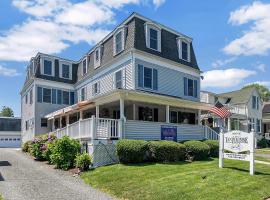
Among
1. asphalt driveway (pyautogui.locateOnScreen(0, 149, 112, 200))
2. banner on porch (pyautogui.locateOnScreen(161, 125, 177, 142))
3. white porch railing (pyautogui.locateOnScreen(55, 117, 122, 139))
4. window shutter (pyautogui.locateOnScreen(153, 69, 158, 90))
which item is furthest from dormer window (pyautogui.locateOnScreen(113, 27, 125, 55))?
asphalt driveway (pyautogui.locateOnScreen(0, 149, 112, 200))

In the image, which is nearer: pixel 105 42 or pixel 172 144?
pixel 172 144

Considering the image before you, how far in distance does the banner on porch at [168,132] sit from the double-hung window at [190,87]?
20.9 ft

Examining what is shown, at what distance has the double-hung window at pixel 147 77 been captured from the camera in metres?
22.6

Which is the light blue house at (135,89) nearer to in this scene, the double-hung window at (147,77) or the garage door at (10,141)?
the double-hung window at (147,77)

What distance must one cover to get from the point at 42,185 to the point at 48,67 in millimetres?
22235

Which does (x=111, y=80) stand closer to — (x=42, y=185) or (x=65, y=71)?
(x=65, y=71)

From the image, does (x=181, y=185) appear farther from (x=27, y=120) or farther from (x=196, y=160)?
(x=27, y=120)

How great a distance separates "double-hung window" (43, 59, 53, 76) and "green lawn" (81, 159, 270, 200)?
67.2ft

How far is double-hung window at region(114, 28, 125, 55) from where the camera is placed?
23.7 metres

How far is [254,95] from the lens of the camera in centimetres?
4162

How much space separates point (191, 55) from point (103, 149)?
14.3m

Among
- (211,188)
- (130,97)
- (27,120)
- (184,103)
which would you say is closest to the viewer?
(211,188)

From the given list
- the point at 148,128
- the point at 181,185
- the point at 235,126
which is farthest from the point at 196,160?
the point at 235,126

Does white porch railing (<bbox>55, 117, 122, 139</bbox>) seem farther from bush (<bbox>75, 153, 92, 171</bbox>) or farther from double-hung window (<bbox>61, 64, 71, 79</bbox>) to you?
double-hung window (<bbox>61, 64, 71, 79</bbox>)
